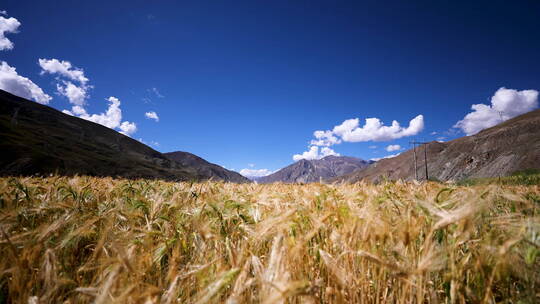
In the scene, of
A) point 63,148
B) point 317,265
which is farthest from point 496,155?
point 63,148

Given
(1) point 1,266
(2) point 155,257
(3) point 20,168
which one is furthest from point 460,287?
(3) point 20,168

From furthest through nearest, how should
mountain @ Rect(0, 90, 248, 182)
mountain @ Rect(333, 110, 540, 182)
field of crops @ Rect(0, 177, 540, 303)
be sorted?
mountain @ Rect(0, 90, 248, 182), mountain @ Rect(333, 110, 540, 182), field of crops @ Rect(0, 177, 540, 303)

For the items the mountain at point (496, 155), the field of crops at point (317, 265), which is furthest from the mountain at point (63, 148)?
the mountain at point (496, 155)

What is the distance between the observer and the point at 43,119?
127 meters

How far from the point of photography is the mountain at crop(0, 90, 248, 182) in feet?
196

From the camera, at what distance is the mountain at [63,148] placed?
59703 millimetres

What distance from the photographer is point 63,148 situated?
8825 cm

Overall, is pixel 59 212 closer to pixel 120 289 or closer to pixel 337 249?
pixel 120 289

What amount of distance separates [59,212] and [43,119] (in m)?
177

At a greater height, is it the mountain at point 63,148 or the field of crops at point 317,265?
the mountain at point 63,148

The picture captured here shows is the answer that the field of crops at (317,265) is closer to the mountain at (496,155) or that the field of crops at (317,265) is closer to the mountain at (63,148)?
the mountain at (63,148)

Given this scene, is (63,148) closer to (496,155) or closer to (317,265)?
(317,265)

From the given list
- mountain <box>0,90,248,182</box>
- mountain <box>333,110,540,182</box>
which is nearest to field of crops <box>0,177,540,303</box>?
mountain <box>0,90,248,182</box>

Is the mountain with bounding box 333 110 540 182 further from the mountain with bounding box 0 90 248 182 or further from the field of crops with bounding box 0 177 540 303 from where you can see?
the mountain with bounding box 0 90 248 182
